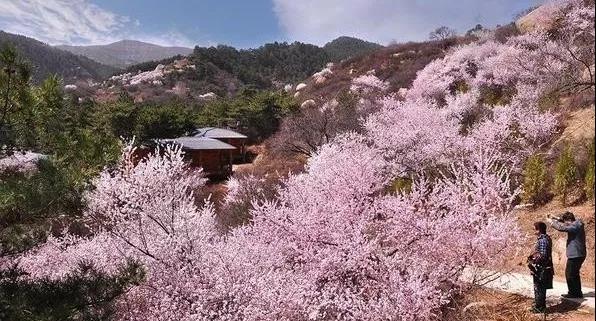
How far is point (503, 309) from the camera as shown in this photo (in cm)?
1082

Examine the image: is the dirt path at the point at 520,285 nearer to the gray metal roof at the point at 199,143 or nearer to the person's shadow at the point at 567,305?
the person's shadow at the point at 567,305

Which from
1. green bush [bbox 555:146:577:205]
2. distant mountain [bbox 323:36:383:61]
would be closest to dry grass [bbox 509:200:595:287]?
green bush [bbox 555:146:577:205]

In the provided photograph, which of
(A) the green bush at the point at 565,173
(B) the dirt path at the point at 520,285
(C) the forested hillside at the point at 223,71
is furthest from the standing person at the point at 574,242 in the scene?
(C) the forested hillside at the point at 223,71

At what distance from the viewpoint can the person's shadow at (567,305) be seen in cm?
974

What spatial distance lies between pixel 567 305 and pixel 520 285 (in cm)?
241

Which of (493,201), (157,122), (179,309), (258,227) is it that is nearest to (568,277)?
(493,201)

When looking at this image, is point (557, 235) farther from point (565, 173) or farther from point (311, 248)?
point (311, 248)

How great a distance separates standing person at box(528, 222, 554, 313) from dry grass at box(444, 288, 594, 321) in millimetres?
291

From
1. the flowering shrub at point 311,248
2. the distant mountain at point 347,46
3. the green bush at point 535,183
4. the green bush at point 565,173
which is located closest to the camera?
the flowering shrub at point 311,248

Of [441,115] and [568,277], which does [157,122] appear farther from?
[568,277]

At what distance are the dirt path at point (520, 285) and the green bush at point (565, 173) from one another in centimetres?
508

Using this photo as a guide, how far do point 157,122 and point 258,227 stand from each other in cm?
3490

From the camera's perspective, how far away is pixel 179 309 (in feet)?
29.9

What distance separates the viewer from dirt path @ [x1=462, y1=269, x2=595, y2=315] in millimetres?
10023
